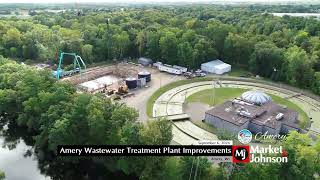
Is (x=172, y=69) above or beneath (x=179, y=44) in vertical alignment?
beneath

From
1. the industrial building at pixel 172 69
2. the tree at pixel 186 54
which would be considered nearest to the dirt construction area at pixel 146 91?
the industrial building at pixel 172 69

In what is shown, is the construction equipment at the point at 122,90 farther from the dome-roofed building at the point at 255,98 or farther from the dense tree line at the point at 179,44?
the dome-roofed building at the point at 255,98

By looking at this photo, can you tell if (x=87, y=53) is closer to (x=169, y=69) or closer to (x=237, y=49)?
(x=169, y=69)

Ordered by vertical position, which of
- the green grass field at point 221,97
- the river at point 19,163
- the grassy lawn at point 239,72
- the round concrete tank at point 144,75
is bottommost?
the river at point 19,163

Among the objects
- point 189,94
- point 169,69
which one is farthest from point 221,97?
point 169,69

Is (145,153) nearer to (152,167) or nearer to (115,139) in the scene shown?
(152,167)

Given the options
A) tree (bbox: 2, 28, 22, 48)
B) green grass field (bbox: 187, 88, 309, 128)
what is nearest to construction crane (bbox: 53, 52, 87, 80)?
tree (bbox: 2, 28, 22, 48)

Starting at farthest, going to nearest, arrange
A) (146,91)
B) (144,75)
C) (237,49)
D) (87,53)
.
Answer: (87,53)
(237,49)
(144,75)
(146,91)
